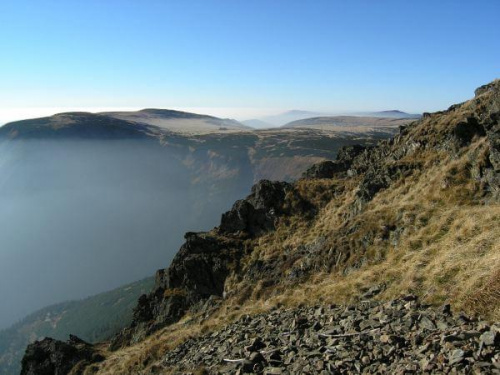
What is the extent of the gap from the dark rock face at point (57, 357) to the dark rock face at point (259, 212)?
25.1 m

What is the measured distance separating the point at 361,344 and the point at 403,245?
46.5 feet

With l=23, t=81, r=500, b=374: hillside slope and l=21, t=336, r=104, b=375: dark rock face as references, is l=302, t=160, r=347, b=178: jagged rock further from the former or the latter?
l=21, t=336, r=104, b=375: dark rock face

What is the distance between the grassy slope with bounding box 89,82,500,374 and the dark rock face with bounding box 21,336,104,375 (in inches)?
170

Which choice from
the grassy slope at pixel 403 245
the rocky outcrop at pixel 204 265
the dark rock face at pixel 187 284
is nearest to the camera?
the grassy slope at pixel 403 245

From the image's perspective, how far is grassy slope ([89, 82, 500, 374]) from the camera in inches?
816

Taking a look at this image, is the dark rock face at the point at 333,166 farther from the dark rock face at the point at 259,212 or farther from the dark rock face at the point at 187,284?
the dark rock face at the point at 187,284

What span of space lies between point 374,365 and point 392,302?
5.95m

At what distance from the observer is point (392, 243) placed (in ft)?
102

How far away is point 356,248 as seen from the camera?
33781 mm

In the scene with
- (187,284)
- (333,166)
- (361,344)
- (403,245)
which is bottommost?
(187,284)

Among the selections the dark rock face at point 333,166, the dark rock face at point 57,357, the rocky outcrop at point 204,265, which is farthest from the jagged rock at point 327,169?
the dark rock face at point 57,357

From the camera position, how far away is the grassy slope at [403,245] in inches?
816

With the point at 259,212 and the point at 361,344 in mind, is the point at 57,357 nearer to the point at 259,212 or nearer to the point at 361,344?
the point at 259,212

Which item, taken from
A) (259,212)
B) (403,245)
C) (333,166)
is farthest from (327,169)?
(403,245)
